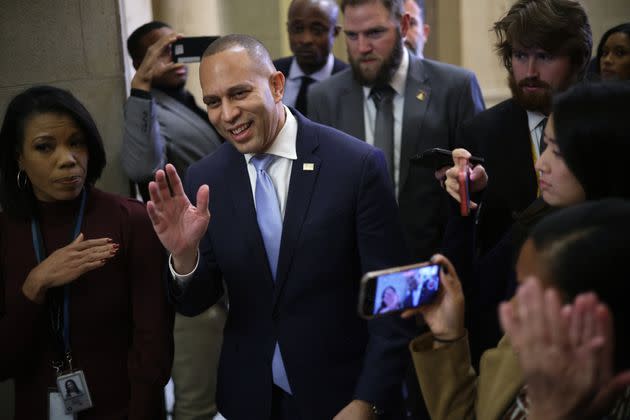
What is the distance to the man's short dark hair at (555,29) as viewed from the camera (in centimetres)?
305

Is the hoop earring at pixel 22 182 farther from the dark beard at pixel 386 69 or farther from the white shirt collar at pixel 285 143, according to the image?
the dark beard at pixel 386 69

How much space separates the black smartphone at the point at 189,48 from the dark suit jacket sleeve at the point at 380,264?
60.1 inches

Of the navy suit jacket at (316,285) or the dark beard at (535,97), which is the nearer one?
the navy suit jacket at (316,285)

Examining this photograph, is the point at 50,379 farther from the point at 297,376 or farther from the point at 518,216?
the point at 518,216

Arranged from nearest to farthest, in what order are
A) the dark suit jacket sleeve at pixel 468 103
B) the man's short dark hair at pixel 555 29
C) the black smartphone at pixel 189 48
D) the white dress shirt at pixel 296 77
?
the man's short dark hair at pixel 555 29 → the black smartphone at pixel 189 48 → the dark suit jacket sleeve at pixel 468 103 → the white dress shirt at pixel 296 77

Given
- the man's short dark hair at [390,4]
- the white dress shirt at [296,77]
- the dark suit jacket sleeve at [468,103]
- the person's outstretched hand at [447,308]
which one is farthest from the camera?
the white dress shirt at [296,77]

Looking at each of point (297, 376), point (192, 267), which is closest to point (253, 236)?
point (192, 267)

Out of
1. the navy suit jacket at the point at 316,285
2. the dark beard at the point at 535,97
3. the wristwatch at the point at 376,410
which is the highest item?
the dark beard at the point at 535,97

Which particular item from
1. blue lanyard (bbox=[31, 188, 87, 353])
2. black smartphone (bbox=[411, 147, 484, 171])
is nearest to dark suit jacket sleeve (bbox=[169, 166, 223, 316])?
blue lanyard (bbox=[31, 188, 87, 353])

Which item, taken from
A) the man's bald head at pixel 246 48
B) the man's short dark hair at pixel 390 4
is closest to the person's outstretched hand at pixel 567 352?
the man's bald head at pixel 246 48

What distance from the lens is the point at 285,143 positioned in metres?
2.54

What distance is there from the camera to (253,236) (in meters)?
2.48

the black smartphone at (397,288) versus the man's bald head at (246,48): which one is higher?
the man's bald head at (246,48)

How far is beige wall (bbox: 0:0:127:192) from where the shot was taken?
3.53 m
